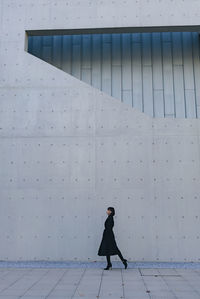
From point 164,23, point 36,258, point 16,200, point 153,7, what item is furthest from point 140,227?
point 153,7

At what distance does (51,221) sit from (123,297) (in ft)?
10.7

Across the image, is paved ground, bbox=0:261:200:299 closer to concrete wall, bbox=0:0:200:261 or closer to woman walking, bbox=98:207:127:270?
woman walking, bbox=98:207:127:270

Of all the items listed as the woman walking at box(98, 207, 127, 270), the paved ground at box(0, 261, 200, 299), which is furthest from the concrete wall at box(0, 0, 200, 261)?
the woman walking at box(98, 207, 127, 270)

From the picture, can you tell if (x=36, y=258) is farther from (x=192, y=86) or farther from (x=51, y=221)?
(x=192, y=86)

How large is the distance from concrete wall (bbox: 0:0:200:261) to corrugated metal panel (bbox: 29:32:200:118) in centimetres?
79

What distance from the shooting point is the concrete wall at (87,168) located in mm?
7066

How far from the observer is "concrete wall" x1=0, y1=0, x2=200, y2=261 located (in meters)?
7.07

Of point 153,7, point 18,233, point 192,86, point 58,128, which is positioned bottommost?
point 18,233

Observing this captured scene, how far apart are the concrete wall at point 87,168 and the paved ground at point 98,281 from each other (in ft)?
1.58

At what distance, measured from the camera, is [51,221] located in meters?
7.20

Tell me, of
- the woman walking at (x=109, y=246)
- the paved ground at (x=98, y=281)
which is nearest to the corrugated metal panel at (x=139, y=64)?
the woman walking at (x=109, y=246)

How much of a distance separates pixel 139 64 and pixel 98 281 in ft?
20.7

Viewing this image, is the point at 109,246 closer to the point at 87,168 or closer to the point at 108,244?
the point at 108,244

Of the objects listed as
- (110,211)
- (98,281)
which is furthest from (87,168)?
(98,281)
